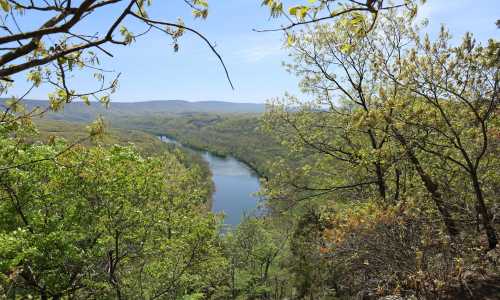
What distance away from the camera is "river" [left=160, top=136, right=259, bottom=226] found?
9800 centimetres

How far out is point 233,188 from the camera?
122 metres

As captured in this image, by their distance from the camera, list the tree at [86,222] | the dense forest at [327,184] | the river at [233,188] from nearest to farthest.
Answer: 1. the dense forest at [327,184]
2. the tree at [86,222]
3. the river at [233,188]

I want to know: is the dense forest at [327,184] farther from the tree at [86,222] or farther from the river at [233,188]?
the river at [233,188]

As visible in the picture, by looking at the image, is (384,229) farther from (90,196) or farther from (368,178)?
(90,196)

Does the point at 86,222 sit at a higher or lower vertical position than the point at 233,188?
higher

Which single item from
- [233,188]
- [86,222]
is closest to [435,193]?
[86,222]

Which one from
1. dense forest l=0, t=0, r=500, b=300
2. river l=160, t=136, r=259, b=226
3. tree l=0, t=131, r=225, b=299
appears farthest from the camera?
river l=160, t=136, r=259, b=226

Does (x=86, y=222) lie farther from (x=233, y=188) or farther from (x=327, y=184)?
(x=233, y=188)

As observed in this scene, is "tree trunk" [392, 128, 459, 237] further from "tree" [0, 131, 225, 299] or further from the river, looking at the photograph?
the river

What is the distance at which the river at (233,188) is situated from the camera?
98.0 meters

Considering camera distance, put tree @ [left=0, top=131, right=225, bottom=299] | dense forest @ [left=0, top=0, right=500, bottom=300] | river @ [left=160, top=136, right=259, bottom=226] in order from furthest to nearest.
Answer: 1. river @ [left=160, top=136, right=259, bottom=226]
2. tree @ [left=0, top=131, right=225, bottom=299]
3. dense forest @ [left=0, top=0, right=500, bottom=300]

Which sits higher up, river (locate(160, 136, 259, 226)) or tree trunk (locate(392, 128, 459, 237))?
tree trunk (locate(392, 128, 459, 237))

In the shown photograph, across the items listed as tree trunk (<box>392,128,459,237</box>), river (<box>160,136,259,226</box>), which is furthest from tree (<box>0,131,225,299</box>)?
river (<box>160,136,259,226</box>)

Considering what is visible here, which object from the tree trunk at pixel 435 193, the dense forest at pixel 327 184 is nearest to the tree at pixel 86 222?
the dense forest at pixel 327 184
